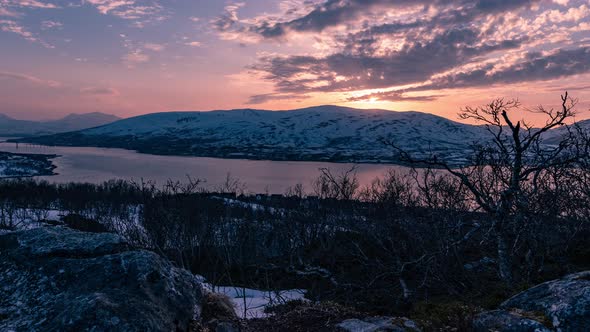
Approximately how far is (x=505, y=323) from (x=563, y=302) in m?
0.83

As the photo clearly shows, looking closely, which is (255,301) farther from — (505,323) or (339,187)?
(339,187)

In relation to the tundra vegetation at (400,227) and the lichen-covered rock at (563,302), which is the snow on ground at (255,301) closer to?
the tundra vegetation at (400,227)

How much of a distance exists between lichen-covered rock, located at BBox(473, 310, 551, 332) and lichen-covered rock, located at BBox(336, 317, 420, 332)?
2.79ft

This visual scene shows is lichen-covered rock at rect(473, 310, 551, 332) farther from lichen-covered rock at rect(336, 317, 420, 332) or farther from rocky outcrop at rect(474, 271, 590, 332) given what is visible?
lichen-covered rock at rect(336, 317, 420, 332)

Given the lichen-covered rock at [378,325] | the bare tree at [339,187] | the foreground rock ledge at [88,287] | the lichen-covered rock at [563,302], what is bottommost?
the bare tree at [339,187]

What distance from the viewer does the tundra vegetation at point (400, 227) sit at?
375 inches

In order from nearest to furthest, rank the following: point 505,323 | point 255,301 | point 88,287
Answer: point 88,287 → point 505,323 → point 255,301

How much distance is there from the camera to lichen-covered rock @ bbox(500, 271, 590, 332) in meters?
4.61

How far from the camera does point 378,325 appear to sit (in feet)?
18.4

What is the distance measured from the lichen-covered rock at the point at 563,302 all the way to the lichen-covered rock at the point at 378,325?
1.48 m

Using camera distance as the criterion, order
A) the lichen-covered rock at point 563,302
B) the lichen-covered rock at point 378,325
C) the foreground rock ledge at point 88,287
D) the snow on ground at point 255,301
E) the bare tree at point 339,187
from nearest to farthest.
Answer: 1. the foreground rock ledge at point 88,287
2. the lichen-covered rock at point 563,302
3. the lichen-covered rock at point 378,325
4. the snow on ground at point 255,301
5. the bare tree at point 339,187

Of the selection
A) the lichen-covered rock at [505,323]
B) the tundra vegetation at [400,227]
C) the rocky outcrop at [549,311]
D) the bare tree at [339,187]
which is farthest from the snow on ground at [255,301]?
the bare tree at [339,187]

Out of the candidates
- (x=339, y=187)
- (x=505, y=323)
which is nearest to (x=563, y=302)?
(x=505, y=323)

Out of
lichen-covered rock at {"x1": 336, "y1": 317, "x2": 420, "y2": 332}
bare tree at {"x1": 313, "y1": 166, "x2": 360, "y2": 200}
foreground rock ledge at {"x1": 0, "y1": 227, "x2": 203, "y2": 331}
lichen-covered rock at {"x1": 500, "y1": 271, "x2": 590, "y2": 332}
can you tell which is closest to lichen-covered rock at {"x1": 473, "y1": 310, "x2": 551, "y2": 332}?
lichen-covered rock at {"x1": 500, "y1": 271, "x2": 590, "y2": 332}
